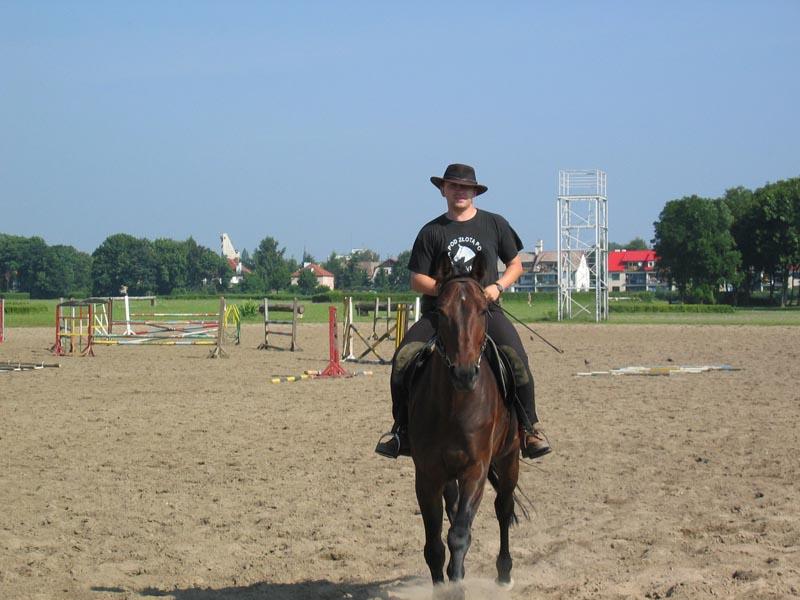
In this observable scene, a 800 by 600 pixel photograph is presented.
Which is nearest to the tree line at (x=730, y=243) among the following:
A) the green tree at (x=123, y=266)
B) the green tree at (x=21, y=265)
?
the green tree at (x=123, y=266)

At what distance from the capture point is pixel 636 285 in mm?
181875

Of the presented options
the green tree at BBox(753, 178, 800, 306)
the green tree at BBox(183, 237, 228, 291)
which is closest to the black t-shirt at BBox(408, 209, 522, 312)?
the green tree at BBox(753, 178, 800, 306)

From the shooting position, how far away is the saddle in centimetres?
635

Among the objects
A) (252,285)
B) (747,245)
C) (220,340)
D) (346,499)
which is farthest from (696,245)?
(346,499)

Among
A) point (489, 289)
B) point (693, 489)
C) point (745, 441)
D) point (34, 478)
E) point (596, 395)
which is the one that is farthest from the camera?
point (596, 395)

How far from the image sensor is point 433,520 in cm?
606

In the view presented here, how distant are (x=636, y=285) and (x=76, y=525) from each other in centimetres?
17970

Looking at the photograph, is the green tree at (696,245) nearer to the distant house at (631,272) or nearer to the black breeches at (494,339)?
the distant house at (631,272)

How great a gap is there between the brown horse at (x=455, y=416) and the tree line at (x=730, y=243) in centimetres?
8416

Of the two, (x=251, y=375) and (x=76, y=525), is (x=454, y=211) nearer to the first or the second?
(x=76, y=525)

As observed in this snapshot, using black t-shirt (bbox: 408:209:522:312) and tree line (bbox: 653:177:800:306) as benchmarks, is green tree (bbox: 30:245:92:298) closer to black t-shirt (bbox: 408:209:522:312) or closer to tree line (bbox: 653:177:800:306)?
tree line (bbox: 653:177:800:306)

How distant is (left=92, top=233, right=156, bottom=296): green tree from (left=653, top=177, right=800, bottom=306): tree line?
8223 centimetres

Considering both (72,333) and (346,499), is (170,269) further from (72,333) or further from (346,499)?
(346,499)

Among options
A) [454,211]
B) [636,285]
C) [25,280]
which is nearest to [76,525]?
[454,211]
